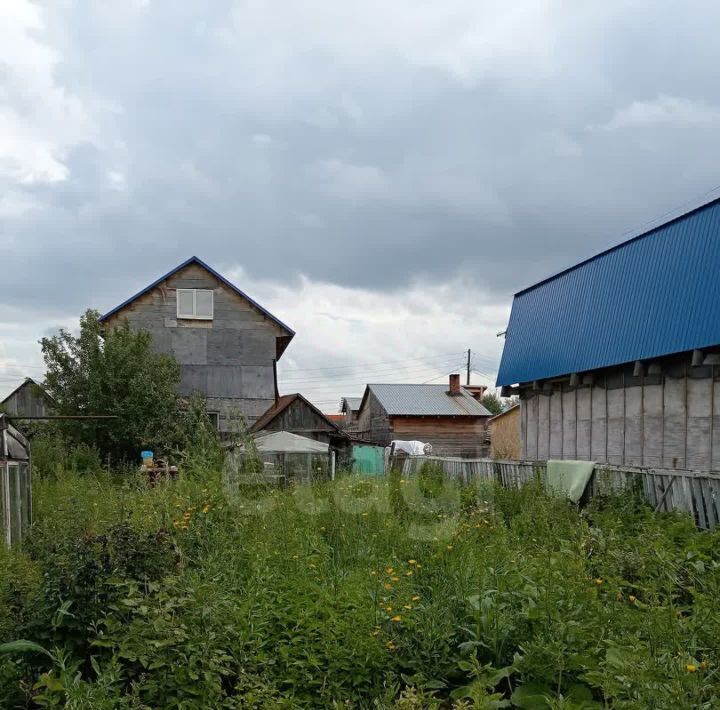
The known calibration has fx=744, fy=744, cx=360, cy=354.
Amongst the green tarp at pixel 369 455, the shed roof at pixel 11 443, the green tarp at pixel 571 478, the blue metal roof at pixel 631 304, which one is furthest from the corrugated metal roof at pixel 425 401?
the shed roof at pixel 11 443

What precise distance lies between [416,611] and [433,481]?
915 centimetres

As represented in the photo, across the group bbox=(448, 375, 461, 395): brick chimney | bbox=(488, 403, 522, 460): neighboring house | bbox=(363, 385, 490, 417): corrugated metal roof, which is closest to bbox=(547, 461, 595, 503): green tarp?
bbox=(488, 403, 522, 460): neighboring house

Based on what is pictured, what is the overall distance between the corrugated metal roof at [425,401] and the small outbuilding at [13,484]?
81.0 ft

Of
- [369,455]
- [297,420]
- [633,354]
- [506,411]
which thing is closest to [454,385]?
[506,411]

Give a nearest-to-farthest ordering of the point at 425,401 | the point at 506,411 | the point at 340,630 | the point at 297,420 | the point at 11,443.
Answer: the point at 340,630 < the point at 11,443 < the point at 297,420 < the point at 506,411 < the point at 425,401

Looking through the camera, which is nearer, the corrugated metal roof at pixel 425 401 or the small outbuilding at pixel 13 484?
the small outbuilding at pixel 13 484

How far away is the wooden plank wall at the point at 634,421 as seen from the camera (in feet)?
34.7

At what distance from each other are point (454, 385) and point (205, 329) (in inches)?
644

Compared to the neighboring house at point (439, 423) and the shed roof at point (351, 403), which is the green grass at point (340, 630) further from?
the shed roof at point (351, 403)

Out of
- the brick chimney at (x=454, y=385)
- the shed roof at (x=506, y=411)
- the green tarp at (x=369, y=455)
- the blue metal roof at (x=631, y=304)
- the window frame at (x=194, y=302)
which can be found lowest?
the green tarp at (x=369, y=455)

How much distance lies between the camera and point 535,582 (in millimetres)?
4621

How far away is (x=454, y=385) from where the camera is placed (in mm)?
35844

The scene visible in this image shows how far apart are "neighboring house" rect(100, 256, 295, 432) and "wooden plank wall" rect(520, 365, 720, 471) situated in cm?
966

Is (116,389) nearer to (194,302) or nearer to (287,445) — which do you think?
(194,302)
